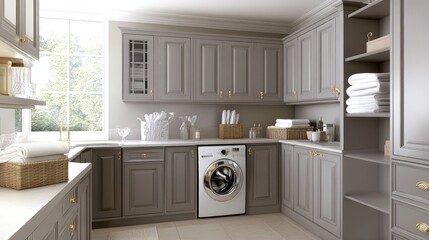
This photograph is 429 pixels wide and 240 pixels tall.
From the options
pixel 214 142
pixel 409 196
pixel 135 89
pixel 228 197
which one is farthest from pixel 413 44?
pixel 135 89

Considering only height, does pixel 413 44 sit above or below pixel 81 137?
above

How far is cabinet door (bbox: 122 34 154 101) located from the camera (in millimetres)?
3701

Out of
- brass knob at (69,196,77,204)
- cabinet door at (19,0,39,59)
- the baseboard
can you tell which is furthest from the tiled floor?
cabinet door at (19,0,39,59)

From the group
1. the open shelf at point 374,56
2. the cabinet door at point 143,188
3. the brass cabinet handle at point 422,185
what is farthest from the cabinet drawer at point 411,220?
the cabinet door at point 143,188

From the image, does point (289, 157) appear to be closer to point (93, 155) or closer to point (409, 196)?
point (409, 196)

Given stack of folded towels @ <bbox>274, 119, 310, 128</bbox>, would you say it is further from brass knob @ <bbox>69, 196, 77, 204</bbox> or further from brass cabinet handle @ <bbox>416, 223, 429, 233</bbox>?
brass knob @ <bbox>69, 196, 77, 204</bbox>

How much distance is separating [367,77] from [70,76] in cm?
338

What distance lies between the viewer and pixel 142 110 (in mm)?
4047

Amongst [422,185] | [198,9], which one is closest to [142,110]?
[198,9]

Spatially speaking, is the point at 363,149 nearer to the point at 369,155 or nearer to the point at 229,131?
the point at 369,155

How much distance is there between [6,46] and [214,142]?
2.40 m

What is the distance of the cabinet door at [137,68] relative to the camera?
12.1 ft

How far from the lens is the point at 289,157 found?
12.0ft

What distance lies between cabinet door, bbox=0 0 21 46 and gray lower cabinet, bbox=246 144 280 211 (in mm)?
2738
